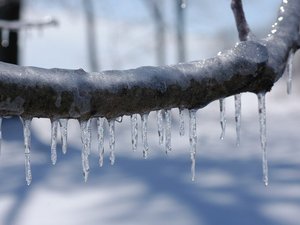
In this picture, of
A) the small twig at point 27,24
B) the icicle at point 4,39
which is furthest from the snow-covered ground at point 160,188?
the icicle at point 4,39

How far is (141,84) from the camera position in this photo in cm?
96

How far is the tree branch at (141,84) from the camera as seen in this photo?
2.87 feet

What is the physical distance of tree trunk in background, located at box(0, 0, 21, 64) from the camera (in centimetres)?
1121

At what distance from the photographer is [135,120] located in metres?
1.53

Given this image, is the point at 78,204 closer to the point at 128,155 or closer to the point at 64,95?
the point at 128,155

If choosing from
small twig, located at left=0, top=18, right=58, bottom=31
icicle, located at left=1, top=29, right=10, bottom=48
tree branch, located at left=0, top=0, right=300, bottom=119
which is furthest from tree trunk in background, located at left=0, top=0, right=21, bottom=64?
tree branch, located at left=0, top=0, right=300, bottom=119

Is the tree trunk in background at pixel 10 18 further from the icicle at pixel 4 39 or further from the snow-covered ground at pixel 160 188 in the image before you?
the snow-covered ground at pixel 160 188

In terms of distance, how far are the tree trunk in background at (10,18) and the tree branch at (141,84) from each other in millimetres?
10282

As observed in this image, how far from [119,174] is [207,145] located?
99cm

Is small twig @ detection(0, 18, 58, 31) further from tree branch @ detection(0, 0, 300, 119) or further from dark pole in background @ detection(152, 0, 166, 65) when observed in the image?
dark pole in background @ detection(152, 0, 166, 65)

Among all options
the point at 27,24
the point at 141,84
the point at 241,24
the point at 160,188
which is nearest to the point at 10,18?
the point at 27,24

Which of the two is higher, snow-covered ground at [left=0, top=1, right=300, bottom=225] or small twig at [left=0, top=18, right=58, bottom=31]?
small twig at [left=0, top=18, right=58, bottom=31]

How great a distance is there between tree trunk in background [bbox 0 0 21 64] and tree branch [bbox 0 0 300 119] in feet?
33.7

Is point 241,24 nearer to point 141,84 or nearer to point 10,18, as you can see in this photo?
point 141,84
